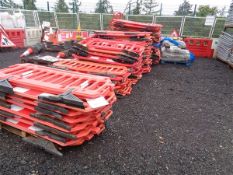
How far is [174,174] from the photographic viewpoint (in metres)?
2.28

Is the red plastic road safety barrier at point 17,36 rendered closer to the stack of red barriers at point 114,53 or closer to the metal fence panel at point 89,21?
the metal fence panel at point 89,21

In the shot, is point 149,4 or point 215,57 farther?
point 149,4

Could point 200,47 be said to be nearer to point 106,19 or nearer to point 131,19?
point 131,19

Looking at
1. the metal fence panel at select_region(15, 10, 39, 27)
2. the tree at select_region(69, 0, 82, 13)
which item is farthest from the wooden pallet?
the tree at select_region(69, 0, 82, 13)

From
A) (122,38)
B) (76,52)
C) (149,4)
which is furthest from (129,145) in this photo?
(149,4)

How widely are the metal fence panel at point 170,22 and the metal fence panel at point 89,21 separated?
12.3 feet

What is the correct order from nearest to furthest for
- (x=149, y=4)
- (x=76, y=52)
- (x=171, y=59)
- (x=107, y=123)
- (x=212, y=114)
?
(x=107, y=123) < (x=212, y=114) < (x=76, y=52) < (x=171, y=59) < (x=149, y=4)

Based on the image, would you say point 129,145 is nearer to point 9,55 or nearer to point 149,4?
point 9,55

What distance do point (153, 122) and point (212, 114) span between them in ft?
4.36

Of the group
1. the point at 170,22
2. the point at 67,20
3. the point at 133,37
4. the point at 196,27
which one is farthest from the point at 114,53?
the point at 67,20

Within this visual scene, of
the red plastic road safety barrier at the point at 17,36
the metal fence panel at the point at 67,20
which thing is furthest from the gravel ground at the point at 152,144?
the metal fence panel at the point at 67,20

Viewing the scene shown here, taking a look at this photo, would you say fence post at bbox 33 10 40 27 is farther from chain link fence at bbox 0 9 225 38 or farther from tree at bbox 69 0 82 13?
tree at bbox 69 0 82 13

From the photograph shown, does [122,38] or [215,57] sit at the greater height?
[122,38]

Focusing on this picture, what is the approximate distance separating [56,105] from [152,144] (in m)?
1.47
